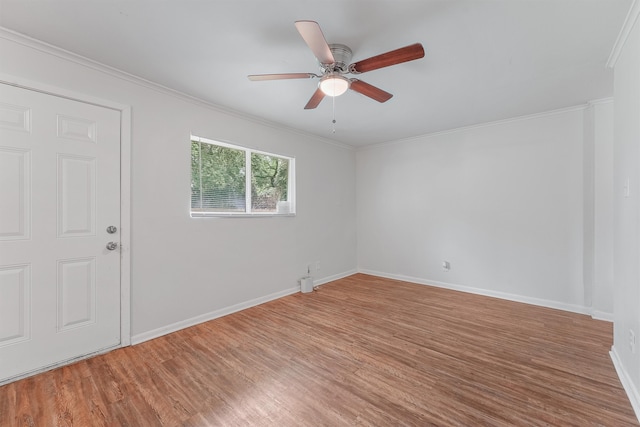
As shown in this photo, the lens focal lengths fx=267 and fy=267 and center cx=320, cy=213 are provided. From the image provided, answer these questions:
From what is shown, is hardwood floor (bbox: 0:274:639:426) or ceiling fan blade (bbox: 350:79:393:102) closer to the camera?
hardwood floor (bbox: 0:274:639:426)

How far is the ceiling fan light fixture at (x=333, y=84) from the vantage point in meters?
1.93

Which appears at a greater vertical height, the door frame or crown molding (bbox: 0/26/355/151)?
crown molding (bbox: 0/26/355/151)

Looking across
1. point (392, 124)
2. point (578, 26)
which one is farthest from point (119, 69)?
point (578, 26)

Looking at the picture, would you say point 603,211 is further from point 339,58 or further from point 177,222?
point 177,222

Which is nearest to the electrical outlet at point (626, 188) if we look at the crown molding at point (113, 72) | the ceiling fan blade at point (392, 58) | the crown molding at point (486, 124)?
the ceiling fan blade at point (392, 58)

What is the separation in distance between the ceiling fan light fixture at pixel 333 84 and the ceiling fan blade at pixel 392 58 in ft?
0.42

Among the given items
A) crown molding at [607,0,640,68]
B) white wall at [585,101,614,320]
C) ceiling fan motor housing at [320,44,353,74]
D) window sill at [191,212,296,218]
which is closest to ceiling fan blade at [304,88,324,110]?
ceiling fan motor housing at [320,44,353,74]

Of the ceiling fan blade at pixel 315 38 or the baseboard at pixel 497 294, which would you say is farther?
the baseboard at pixel 497 294

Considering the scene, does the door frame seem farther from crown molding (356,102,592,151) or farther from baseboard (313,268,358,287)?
crown molding (356,102,592,151)

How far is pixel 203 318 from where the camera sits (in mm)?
2900

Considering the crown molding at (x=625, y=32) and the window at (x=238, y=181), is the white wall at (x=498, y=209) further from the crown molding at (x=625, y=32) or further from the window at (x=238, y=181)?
the window at (x=238, y=181)

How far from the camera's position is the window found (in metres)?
2.98

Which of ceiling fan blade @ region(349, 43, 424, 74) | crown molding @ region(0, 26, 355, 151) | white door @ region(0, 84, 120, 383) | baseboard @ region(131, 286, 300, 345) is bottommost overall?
baseboard @ region(131, 286, 300, 345)

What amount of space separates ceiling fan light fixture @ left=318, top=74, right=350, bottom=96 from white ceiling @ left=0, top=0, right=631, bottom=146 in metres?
0.25
